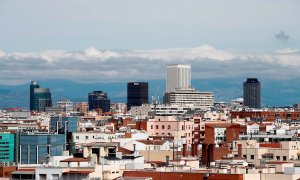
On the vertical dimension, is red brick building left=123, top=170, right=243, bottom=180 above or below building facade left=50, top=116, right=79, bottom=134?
below

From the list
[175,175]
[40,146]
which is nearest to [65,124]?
[40,146]

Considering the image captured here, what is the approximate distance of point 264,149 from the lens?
306 feet

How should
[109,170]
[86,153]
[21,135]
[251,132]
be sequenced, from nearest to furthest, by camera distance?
[109,170] < [86,153] < [21,135] < [251,132]

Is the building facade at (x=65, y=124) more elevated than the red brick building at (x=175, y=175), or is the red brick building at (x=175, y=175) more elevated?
the building facade at (x=65, y=124)

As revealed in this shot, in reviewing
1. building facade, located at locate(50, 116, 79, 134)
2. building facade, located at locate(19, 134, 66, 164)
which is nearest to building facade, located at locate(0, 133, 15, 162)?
building facade, located at locate(19, 134, 66, 164)

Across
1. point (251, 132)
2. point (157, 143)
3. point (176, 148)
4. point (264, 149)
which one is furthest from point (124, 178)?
point (251, 132)

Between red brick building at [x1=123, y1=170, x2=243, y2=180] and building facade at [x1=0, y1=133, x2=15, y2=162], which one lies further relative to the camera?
building facade at [x1=0, y1=133, x2=15, y2=162]

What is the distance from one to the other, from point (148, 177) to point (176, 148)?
4013cm

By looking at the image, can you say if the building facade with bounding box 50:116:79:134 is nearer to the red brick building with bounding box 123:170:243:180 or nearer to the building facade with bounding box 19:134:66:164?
the building facade with bounding box 19:134:66:164

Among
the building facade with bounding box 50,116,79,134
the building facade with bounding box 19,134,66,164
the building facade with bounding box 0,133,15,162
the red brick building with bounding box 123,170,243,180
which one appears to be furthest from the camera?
the building facade with bounding box 50,116,79,134

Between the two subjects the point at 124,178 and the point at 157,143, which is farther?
the point at 157,143

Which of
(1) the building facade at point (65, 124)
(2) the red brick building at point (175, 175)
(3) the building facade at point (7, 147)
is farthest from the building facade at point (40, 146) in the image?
(2) the red brick building at point (175, 175)

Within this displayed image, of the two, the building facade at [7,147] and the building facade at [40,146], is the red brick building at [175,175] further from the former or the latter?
the building facade at [7,147]

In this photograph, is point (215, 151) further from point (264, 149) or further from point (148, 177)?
point (148, 177)
